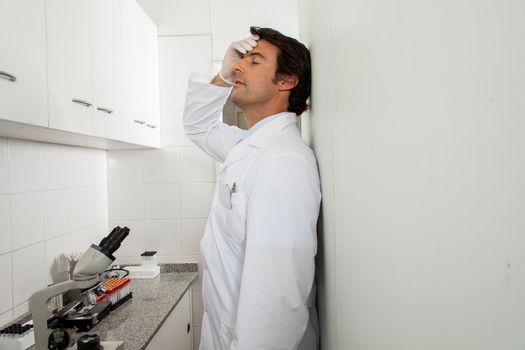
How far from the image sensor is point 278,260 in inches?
29.5

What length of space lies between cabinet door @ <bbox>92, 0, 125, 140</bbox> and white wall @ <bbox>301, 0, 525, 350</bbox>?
4.15 ft

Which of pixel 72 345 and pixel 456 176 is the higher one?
pixel 456 176

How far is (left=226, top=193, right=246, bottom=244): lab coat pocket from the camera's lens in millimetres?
922

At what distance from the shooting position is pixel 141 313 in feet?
4.73

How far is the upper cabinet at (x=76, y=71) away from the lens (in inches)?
33.4

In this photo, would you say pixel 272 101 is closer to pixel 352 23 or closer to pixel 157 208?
pixel 352 23

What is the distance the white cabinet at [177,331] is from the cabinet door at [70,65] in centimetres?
92

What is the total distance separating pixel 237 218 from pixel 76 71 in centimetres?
83

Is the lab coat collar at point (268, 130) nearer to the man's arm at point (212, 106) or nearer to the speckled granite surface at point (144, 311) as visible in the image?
the man's arm at point (212, 106)

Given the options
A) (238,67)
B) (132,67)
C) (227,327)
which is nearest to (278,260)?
(227,327)

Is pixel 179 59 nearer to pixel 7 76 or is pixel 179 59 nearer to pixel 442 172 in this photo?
pixel 7 76

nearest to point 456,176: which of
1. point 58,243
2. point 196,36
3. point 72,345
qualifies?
point 72,345

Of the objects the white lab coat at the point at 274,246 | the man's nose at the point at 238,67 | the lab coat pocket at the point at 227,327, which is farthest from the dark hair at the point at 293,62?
the lab coat pocket at the point at 227,327

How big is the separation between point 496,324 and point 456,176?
0.06 meters
